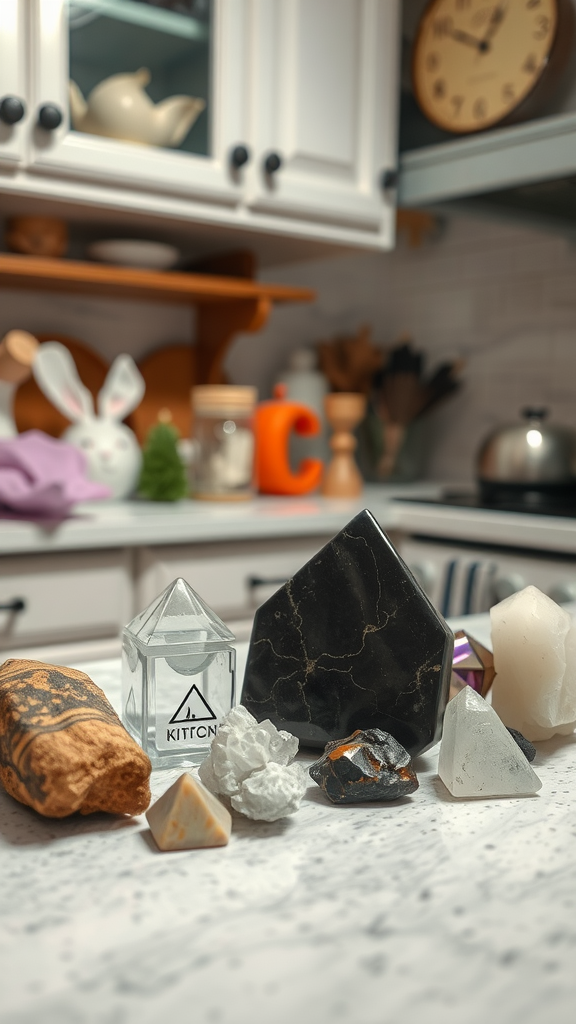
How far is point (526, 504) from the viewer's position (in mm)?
1999

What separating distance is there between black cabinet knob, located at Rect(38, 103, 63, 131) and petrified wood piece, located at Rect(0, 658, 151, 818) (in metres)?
1.39

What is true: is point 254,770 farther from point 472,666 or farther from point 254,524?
point 254,524

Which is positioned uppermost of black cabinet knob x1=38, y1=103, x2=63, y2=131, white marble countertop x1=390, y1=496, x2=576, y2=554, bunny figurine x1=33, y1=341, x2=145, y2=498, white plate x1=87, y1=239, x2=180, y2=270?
black cabinet knob x1=38, y1=103, x2=63, y2=131

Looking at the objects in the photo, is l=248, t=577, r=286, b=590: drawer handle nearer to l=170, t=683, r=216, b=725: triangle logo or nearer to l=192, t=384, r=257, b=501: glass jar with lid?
l=192, t=384, r=257, b=501: glass jar with lid

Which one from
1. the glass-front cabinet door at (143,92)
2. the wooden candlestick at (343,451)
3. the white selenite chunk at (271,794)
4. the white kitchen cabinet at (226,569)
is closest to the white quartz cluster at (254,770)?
the white selenite chunk at (271,794)

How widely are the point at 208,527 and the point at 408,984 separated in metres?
1.44

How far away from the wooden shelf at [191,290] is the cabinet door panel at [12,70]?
250 millimetres

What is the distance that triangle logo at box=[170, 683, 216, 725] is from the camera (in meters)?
0.58

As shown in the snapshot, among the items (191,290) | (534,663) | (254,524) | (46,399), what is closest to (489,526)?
(254,524)

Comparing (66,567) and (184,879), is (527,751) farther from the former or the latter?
(66,567)

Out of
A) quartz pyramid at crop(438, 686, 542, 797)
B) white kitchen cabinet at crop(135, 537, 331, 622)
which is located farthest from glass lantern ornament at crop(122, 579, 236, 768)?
white kitchen cabinet at crop(135, 537, 331, 622)

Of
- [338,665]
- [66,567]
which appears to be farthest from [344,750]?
[66,567]

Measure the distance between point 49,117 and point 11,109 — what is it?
0.07 meters

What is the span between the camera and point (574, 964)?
37 centimetres
